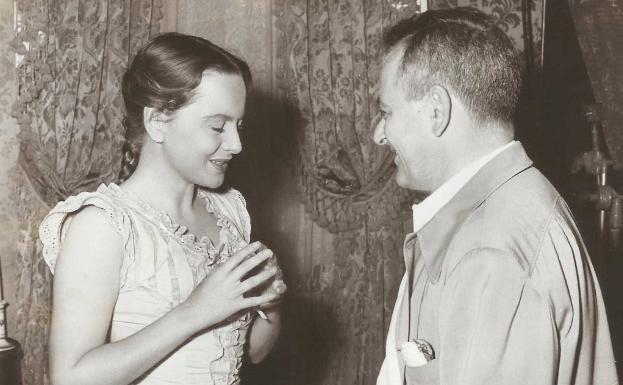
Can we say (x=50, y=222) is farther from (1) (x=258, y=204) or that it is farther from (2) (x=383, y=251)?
(2) (x=383, y=251)

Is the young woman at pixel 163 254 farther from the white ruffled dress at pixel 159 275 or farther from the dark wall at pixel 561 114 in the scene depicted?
the dark wall at pixel 561 114

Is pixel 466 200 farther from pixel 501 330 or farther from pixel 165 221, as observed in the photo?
pixel 165 221

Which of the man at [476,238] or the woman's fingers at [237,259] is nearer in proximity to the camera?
the man at [476,238]

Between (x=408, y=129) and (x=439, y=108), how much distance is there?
3.8 inches

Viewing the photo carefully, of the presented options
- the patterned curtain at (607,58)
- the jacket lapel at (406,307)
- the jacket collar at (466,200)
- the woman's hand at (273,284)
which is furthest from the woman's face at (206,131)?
the patterned curtain at (607,58)

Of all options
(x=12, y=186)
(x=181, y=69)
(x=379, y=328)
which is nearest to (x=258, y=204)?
(x=379, y=328)

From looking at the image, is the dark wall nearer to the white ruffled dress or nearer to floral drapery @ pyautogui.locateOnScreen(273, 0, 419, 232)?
floral drapery @ pyautogui.locateOnScreen(273, 0, 419, 232)

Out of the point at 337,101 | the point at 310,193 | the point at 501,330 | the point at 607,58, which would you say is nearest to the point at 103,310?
the point at 501,330

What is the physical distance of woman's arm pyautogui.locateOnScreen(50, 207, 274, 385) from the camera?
155 centimetres

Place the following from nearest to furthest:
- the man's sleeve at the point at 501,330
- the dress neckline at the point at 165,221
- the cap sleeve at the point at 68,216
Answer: the man's sleeve at the point at 501,330 → the cap sleeve at the point at 68,216 → the dress neckline at the point at 165,221

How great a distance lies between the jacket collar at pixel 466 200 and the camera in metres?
1.29

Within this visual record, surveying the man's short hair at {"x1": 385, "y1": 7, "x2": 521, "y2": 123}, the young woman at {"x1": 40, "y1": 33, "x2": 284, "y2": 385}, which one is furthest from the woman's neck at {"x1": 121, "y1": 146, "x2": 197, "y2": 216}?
the man's short hair at {"x1": 385, "y1": 7, "x2": 521, "y2": 123}

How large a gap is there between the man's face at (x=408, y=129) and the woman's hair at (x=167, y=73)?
541mm

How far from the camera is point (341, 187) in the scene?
3205mm
